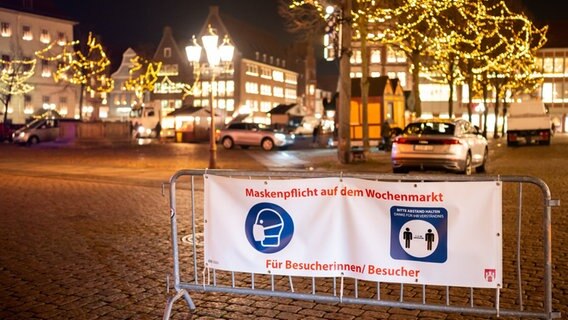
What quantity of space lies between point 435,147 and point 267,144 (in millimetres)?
19346

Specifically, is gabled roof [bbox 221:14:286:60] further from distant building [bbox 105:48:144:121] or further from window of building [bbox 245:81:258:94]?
distant building [bbox 105:48:144:121]

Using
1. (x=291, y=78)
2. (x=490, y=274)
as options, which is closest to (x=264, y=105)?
(x=291, y=78)

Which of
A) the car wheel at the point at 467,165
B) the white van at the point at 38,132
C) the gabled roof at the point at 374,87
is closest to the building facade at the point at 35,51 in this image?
the white van at the point at 38,132

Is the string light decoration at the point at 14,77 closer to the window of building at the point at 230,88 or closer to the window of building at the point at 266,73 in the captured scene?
the window of building at the point at 230,88

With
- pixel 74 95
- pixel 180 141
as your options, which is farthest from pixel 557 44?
pixel 74 95

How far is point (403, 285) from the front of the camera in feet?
22.9

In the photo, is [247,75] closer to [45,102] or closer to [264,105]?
[264,105]

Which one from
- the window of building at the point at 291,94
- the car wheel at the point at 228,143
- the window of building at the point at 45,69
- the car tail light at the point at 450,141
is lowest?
the car wheel at the point at 228,143

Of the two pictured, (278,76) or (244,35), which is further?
(278,76)

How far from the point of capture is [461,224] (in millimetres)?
5258

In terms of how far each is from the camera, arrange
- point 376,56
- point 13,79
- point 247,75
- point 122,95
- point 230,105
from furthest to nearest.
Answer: point 122,95 → point 247,75 → point 230,105 → point 376,56 → point 13,79

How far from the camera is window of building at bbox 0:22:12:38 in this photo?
7588cm

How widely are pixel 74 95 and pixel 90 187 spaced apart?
71.3 m

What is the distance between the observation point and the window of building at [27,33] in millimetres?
78356
